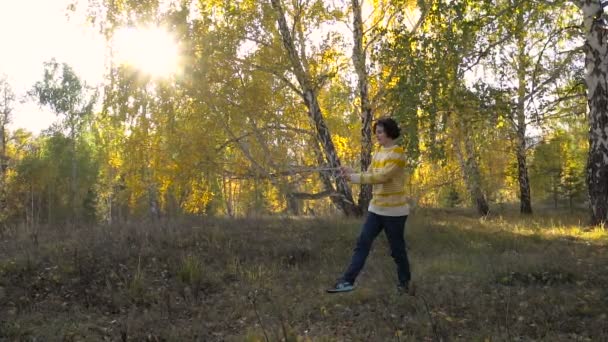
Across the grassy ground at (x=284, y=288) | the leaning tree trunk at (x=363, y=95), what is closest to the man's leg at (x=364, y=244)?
the grassy ground at (x=284, y=288)

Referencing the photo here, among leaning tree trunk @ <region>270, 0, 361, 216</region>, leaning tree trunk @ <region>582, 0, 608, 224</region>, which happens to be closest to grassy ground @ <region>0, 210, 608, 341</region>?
leaning tree trunk @ <region>582, 0, 608, 224</region>

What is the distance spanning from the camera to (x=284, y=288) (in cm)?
609

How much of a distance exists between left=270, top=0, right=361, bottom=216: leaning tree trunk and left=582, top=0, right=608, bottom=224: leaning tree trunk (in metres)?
5.39

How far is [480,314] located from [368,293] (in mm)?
1317

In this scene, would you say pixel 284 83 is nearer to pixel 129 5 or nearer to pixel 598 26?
pixel 129 5

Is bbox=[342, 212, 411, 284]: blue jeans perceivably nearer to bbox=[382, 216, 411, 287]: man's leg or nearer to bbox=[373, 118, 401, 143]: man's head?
bbox=[382, 216, 411, 287]: man's leg

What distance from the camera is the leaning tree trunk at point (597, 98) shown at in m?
9.41

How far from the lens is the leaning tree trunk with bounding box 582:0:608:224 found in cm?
941

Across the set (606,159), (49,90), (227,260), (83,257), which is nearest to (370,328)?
(227,260)

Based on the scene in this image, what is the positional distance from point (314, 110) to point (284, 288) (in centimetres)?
622

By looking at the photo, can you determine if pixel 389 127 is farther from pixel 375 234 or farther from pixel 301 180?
pixel 301 180

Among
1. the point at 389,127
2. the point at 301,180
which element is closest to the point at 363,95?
the point at 301,180

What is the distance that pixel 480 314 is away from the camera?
4645 millimetres

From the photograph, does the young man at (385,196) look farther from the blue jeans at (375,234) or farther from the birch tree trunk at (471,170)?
the birch tree trunk at (471,170)
